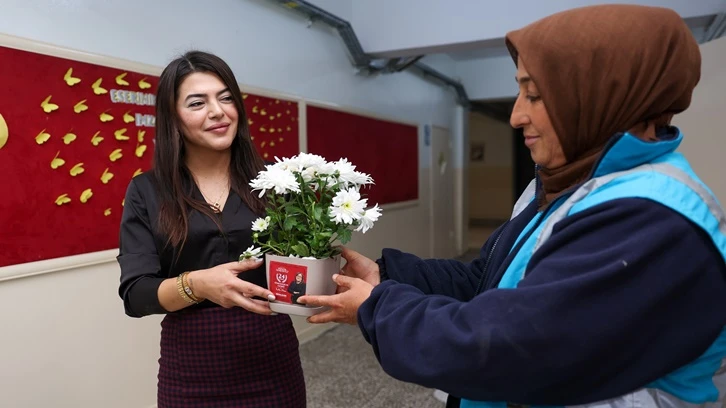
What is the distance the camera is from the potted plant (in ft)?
3.70

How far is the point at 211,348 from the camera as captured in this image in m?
1.31

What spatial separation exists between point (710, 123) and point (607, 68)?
2.78 m

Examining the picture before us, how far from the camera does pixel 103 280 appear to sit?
2.40 meters

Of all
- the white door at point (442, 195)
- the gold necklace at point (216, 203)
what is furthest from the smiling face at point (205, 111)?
the white door at point (442, 195)

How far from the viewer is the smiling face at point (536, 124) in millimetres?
826

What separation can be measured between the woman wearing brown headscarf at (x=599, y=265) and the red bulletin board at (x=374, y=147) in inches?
121

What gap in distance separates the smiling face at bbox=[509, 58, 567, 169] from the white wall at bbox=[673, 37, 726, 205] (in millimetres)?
2533

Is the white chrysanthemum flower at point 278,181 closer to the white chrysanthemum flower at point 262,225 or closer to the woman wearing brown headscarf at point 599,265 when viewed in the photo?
the white chrysanthemum flower at point 262,225

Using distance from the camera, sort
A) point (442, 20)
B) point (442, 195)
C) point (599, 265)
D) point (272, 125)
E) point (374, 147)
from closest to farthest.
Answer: point (599, 265) < point (272, 125) < point (442, 20) < point (374, 147) < point (442, 195)

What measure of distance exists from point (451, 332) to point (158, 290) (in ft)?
2.63

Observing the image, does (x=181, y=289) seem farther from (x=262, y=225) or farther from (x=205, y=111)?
(x=205, y=111)

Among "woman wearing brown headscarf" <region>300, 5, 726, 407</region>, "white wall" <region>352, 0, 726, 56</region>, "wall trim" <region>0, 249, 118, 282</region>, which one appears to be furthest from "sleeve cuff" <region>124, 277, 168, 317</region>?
Answer: "white wall" <region>352, 0, 726, 56</region>

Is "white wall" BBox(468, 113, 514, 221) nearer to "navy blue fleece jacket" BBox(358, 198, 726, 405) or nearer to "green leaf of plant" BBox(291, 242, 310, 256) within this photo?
"green leaf of plant" BBox(291, 242, 310, 256)

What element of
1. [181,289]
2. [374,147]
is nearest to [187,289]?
[181,289]
